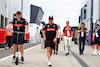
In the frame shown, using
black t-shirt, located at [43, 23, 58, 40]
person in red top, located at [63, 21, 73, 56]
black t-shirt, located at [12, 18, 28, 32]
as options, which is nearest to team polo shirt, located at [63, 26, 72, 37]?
person in red top, located at [63, 21, 73, 56]

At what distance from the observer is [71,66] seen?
21.0ft

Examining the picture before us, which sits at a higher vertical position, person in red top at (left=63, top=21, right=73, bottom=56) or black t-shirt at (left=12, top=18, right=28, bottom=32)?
black t-shirt at (left=12, top=18, right=28, bottom=32)

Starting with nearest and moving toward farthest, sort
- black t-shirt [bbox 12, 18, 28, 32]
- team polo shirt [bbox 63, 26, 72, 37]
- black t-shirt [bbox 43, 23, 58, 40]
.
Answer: black t-shirt [bbox 43, 23, 58, 40], black t-shirt [bbox 12, 18, 28, 32], team polo shirt [bbox 63, 26, 72, 37]

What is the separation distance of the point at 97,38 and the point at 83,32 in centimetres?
84

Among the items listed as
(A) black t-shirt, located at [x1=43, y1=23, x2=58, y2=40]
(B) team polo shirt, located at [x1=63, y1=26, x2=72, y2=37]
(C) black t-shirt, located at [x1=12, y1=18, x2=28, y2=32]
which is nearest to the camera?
(A) black t-shirt, located at [x1=43, y1=23, x2=58, y2=40]

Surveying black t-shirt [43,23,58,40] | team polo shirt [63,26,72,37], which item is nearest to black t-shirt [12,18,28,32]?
black t-shirt [43,23,58,40]

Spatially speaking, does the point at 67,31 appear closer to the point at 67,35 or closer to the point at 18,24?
the point at 67,35

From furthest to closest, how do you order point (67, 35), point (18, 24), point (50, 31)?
point (67, 35), point (18, 24), point (50, 31)

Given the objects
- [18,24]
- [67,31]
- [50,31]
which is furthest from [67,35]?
[18,24]

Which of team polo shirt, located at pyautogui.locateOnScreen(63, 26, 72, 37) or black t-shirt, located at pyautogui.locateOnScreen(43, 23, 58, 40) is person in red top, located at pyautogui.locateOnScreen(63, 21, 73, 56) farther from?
black t-shirt, located at pyautogui.locateOnScreen(43, 23, 58, 40)

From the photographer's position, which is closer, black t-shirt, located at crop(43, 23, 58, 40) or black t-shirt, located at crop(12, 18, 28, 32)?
black t-shirt, located at crop(43, 23, 58, 40)

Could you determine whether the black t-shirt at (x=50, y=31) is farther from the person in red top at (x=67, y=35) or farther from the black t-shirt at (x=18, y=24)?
the person in red top at (x=67, y=35)

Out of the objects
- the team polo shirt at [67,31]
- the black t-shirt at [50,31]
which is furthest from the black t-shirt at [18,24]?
the team polo shirt at [67,31]

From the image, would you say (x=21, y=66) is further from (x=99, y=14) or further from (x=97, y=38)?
(x=99, y=14)
